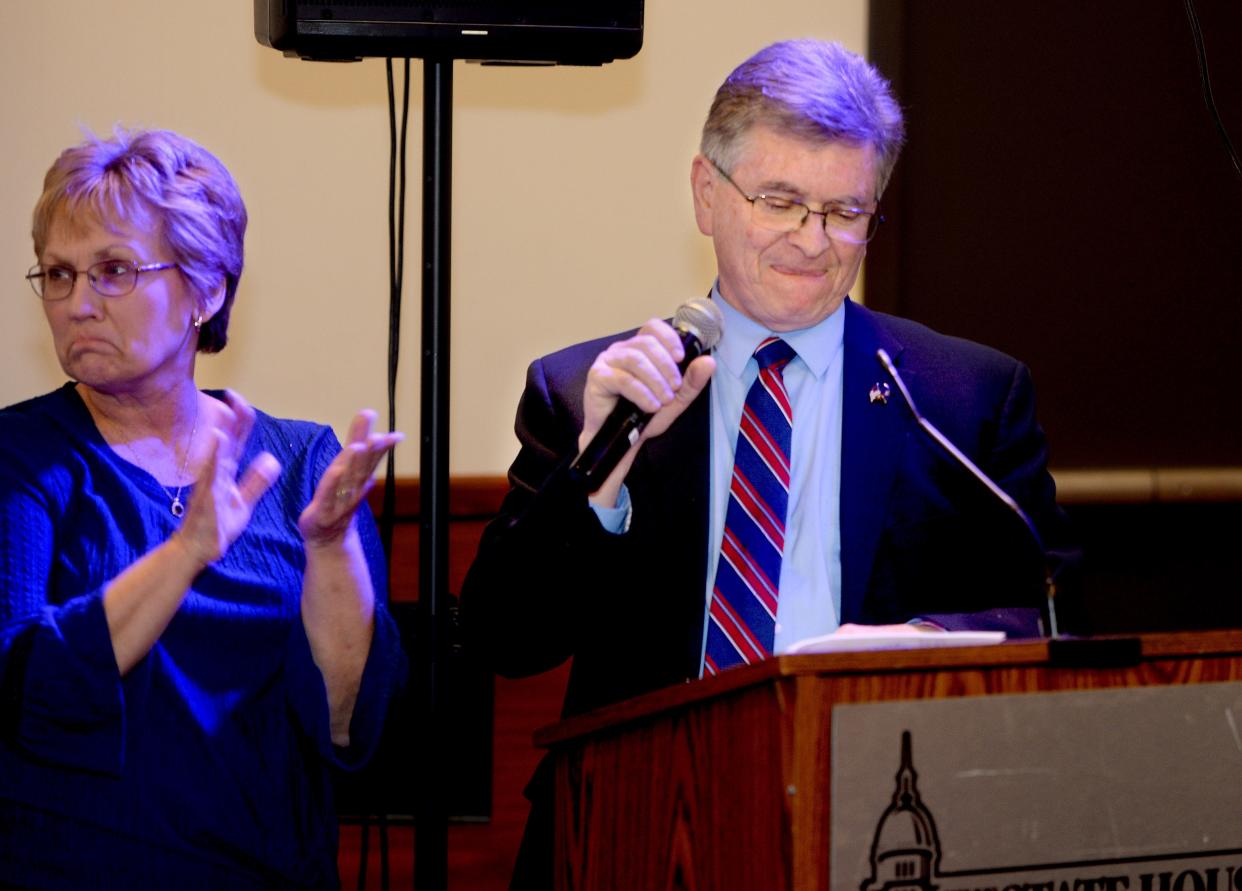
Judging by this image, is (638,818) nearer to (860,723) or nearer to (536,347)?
(860,723)

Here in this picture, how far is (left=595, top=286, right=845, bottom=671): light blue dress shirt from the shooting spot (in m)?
1.98

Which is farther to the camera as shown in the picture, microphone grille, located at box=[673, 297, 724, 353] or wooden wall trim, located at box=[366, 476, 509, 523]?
wooden wall trim, located at box=[366, 476, 509, 523]

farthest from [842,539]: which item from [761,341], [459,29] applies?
[459,29]

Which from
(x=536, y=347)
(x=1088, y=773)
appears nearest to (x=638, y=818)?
(x=1088, y=773)

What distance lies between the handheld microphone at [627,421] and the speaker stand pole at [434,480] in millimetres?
259

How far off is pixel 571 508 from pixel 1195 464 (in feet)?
6.46

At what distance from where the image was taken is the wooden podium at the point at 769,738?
53.9 inches

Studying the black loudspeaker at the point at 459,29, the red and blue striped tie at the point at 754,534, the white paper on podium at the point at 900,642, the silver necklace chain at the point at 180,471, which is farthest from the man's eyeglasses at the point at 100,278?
the white paper on podium at the point at 900,642

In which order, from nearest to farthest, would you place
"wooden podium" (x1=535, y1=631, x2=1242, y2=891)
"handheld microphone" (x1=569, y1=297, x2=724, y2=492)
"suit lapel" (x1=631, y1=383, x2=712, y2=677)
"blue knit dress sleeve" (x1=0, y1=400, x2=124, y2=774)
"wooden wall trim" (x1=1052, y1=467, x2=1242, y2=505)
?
"wooden podium" (x1=535, y1=631, x2=1242, y2=891)
"handheld microphone" (x1=569, y1=297, x2=724, y2=492)
"blue knit dress sleeve" (x1=0, y1=400, x2=124, y2=774)
"suit lapel" (x1=631, y1=383, x2=712, y2=677)
"wooden wall trim" (x1=1052, y1=467, x2=1242, y2=505)

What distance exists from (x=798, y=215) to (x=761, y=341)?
18 centimetres

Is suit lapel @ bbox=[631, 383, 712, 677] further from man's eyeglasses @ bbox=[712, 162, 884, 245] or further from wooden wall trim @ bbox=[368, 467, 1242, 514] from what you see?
wooden wall trim @ bbox=[368, 467, 1242, 514]

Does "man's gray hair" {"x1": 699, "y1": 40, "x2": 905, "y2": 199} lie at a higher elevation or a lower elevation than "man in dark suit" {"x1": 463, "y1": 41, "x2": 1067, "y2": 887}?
higher

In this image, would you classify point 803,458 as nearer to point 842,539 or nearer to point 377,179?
point 842,539

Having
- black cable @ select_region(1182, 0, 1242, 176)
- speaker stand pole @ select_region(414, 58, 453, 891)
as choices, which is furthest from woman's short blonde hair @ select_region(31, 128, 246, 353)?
black cable @ select_region(1182, 0, 1242, 176)
